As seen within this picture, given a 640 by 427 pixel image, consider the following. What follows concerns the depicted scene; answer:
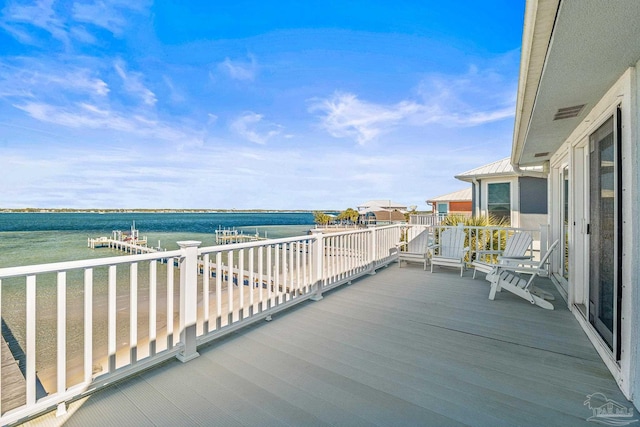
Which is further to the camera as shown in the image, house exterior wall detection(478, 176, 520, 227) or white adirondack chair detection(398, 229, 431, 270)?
house exterior wall detection(478, 176, 520, 227)

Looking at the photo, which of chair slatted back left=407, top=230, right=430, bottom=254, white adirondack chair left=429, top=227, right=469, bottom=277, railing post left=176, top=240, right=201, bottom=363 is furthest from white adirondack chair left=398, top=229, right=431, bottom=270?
railing post left=176, top=240, right=201, bottom=363

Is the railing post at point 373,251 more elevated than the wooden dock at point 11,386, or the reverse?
the railing post at point 373,251

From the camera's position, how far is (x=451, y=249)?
18.9 feet

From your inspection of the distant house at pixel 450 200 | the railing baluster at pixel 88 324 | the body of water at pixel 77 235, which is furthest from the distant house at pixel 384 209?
A: the railing baluster at pixel 88 324

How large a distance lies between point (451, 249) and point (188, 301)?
509 centimetres

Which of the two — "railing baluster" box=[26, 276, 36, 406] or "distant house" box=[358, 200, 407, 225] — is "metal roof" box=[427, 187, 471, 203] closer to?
"distant house" box=[358, 200, 407, 225]

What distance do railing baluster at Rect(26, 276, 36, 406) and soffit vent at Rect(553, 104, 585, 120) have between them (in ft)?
14.0

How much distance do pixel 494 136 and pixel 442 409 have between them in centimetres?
1379

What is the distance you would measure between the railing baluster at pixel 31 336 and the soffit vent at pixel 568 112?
426 centimetres

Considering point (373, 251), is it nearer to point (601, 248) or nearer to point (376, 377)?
point (601, 248)

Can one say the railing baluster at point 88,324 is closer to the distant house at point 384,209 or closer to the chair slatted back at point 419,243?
the chair slatted back at point 419,243

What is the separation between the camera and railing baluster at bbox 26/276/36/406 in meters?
1.54

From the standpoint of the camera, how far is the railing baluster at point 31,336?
154cm

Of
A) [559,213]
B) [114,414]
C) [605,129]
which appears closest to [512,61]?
[559,213]
